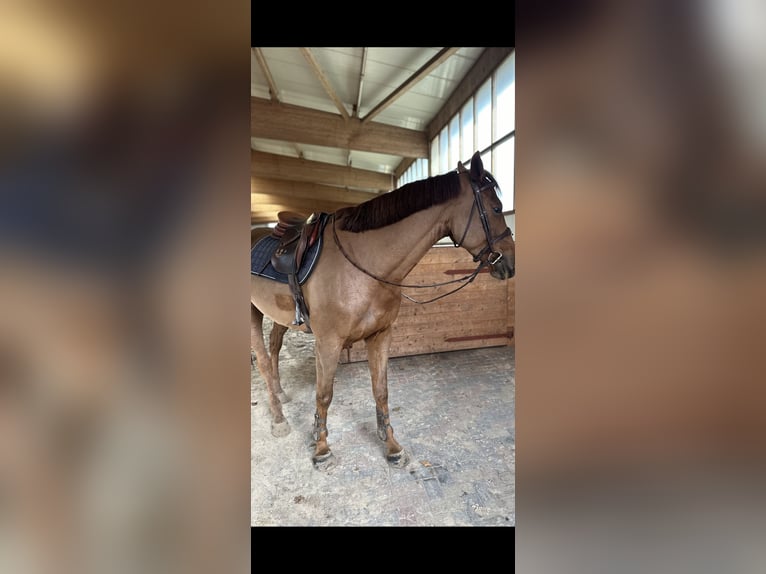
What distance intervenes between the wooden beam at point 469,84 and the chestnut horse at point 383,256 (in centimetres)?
214

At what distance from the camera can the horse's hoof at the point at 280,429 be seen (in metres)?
1.71

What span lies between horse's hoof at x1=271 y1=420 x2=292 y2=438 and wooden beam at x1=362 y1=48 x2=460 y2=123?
3222mm

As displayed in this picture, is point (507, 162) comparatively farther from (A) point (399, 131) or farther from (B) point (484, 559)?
(B) point (484, 559)

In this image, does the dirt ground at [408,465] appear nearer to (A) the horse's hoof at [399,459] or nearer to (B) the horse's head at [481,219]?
(A) the horse's hoof at [399,459]

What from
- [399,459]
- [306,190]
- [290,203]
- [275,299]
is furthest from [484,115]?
[290,203]

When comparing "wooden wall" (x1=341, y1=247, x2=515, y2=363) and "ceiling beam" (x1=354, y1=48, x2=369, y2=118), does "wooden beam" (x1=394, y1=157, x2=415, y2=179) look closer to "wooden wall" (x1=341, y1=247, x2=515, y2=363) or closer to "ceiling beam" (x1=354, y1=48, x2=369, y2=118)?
"ceiling beam" (x1=354, y1=48, x2=369, y2=118)

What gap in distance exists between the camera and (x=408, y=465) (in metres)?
1.43

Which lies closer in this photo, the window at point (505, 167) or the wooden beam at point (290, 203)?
the window at point (505, 167)

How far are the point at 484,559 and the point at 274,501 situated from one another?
1.07 metres

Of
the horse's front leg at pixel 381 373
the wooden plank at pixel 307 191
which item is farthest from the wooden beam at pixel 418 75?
the horse's front leg at pixel 381 373
